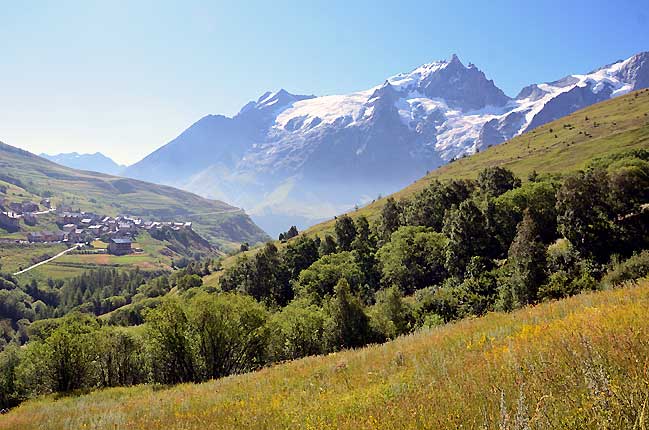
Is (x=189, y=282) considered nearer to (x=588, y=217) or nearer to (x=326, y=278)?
(x=326, y=278)

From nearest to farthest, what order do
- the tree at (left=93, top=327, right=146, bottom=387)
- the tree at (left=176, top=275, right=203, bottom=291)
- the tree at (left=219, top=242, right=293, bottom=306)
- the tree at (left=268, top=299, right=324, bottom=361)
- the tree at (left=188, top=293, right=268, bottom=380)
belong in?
the tree at (left=188, top=293, right=268, bottom=380)
the tree at (left=268, top=299, right=324, bottom=361)
the tree at (left=93, top=327, right=146, bottom=387)
the tree at (left=219, top=242, right=293, bottom=306)
the tree at (left=176, top=275, right=203, bottom=291)

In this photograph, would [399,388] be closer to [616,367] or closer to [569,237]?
[616,367]

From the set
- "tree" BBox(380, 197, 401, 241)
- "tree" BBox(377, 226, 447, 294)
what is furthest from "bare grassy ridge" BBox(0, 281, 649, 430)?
"tree" BBox(380, 197, 401, 241)

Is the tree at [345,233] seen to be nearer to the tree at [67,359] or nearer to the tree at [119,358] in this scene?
the tree at [119,358]

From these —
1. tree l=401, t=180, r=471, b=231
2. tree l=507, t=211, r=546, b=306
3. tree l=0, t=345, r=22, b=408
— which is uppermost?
tree l=401, t=180, r=471, b=231

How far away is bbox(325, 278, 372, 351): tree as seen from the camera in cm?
5606

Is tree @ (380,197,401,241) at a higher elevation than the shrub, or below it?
higher

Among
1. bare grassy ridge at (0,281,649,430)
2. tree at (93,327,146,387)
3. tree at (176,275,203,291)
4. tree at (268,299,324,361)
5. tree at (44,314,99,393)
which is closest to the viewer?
bare grassy ridge at (0,281,649,430)

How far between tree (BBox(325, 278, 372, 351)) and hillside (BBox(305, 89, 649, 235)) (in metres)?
78.0

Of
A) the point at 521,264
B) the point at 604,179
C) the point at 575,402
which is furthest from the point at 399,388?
the point at 604,179

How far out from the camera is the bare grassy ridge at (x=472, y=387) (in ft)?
19.9

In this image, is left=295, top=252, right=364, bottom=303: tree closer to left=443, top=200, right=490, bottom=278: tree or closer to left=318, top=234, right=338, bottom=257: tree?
left=318, top=234, right=338, bottom=257: tree

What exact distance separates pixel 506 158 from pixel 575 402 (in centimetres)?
16707

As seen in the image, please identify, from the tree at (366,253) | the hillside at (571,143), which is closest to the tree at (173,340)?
the tree at (366,253)
